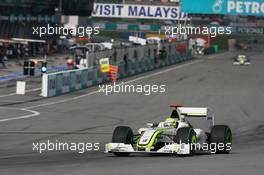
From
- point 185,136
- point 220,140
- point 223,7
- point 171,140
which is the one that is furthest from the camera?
point 223,7

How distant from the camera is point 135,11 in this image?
72.1 meters

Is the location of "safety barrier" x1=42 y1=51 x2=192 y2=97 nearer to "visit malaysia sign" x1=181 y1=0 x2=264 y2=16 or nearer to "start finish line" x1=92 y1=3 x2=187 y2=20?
"visit malaysia sign" x1=181 y1=0 x2=264 y2=16

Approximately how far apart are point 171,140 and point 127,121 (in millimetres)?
10673

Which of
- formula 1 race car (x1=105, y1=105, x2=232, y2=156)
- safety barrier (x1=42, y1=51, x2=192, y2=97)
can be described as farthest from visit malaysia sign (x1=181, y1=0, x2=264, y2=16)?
formula 1 race car (x1=105, y1=105, x2=232, y2=156)

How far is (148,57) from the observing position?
6341cm

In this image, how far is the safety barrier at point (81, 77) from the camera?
3925cm

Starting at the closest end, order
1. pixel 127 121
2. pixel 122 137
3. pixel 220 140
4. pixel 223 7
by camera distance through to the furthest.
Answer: pixel 122 137
pixel 220 140
pixel 127 121
pixel 223 7

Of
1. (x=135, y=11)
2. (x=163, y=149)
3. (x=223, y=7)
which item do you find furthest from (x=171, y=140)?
(x=135, y=11)

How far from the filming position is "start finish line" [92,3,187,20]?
7106 cm

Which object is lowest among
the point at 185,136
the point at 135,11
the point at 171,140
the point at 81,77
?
the point at 81,77

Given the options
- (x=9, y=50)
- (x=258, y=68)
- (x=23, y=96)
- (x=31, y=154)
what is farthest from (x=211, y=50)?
(x=31, y=154)

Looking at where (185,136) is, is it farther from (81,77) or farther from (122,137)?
(81,77)

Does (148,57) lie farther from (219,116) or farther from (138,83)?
(219,116)

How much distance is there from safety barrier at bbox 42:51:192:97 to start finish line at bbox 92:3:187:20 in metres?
7.66
